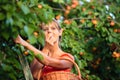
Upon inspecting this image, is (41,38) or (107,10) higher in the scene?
(41,38)

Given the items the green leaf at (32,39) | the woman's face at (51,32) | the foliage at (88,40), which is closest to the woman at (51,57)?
the woman's face at (51,32)

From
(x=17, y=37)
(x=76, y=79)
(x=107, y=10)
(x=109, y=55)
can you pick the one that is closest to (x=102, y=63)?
(x=109, y=55)

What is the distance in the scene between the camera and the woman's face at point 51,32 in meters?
3.12

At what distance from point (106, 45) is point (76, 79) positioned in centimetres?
208

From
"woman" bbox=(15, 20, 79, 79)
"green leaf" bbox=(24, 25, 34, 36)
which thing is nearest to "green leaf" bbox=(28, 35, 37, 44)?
"green leaf" bbox=(24, 25, 34, 36)

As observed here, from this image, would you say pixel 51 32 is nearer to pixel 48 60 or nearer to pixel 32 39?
pixel 48 60

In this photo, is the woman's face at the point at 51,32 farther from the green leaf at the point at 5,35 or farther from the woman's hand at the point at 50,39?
the green leaf at the point at 5,35

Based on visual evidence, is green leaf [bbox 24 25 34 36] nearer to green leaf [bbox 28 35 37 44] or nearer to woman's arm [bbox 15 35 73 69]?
green leaf [bbox 28 35 37 44]

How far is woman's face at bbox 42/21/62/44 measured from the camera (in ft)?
10.2

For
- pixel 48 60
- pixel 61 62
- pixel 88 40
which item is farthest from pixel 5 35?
pixel 88 40

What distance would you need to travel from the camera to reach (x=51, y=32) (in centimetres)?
314

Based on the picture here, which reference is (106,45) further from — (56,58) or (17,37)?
(17,37)

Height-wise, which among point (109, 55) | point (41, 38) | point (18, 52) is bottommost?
point (109, 55)

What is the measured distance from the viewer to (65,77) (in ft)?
9.88
